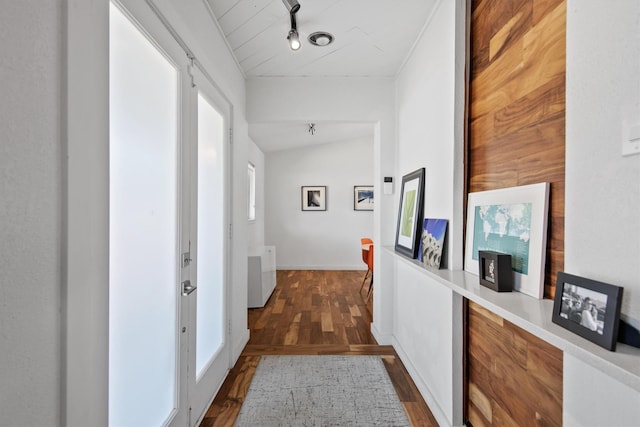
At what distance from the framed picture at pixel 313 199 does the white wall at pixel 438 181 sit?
4197 mm

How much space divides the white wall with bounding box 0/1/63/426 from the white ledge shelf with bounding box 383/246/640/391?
1.31m

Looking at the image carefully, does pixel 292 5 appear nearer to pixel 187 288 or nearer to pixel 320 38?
pixel 320 38

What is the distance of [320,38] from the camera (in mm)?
2359

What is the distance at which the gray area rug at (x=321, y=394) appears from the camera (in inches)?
76.0

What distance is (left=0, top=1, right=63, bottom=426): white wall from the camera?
71 centimetres

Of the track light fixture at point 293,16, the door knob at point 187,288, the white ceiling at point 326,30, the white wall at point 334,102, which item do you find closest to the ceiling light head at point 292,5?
the track light fixture at point 293,16

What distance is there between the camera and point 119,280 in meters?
1.18

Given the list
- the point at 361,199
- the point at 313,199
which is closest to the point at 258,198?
the point at 313,199

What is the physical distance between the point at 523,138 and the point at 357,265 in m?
5.65

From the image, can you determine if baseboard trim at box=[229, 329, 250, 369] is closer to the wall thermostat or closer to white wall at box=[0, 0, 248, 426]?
white wall at box=[0, 0, 248, 426]

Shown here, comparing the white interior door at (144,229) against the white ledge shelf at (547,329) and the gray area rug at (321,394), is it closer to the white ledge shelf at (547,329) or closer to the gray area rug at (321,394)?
the gray area rug at (321,394)

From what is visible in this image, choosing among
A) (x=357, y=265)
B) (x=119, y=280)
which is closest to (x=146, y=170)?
(x=119, y=280)

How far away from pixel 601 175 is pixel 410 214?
1585mm

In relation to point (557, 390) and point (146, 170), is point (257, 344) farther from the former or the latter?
point (557, 390)
